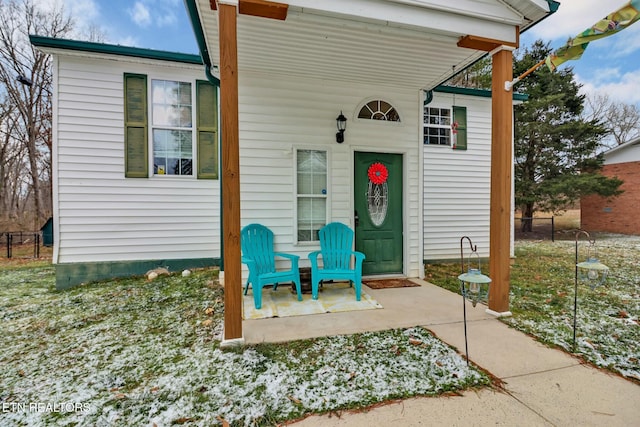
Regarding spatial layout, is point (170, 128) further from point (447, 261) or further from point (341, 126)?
point (447, 261)

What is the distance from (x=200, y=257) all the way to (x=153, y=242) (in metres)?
0.78

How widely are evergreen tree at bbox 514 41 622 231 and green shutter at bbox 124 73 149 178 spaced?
1172 cm

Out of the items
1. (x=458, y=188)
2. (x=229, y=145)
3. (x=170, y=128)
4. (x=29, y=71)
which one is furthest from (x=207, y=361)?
(x=29, y=71)

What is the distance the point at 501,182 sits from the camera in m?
3.02

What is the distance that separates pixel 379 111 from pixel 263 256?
277 centimetres

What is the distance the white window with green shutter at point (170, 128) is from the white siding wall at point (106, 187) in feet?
0.43

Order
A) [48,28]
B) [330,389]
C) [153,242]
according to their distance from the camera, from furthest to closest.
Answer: [48,28] < [153,242] < [330,389]

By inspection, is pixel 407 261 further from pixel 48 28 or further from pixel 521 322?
pixel 48 28

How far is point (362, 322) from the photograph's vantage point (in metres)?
2.99

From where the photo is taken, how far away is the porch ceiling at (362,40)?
2.82 meters

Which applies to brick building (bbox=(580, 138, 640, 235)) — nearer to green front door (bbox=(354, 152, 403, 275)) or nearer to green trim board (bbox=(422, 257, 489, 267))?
green trim board (bbox=(422, 257, 489, 267))

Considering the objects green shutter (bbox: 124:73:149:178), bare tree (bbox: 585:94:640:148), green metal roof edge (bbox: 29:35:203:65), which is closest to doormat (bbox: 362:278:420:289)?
green shutter (bbox: 124:73:149:178)

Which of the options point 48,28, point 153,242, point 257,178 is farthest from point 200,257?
point 48,28

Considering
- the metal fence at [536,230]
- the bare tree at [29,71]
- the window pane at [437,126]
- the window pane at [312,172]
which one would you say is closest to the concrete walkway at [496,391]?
the window pane at [312,172]
